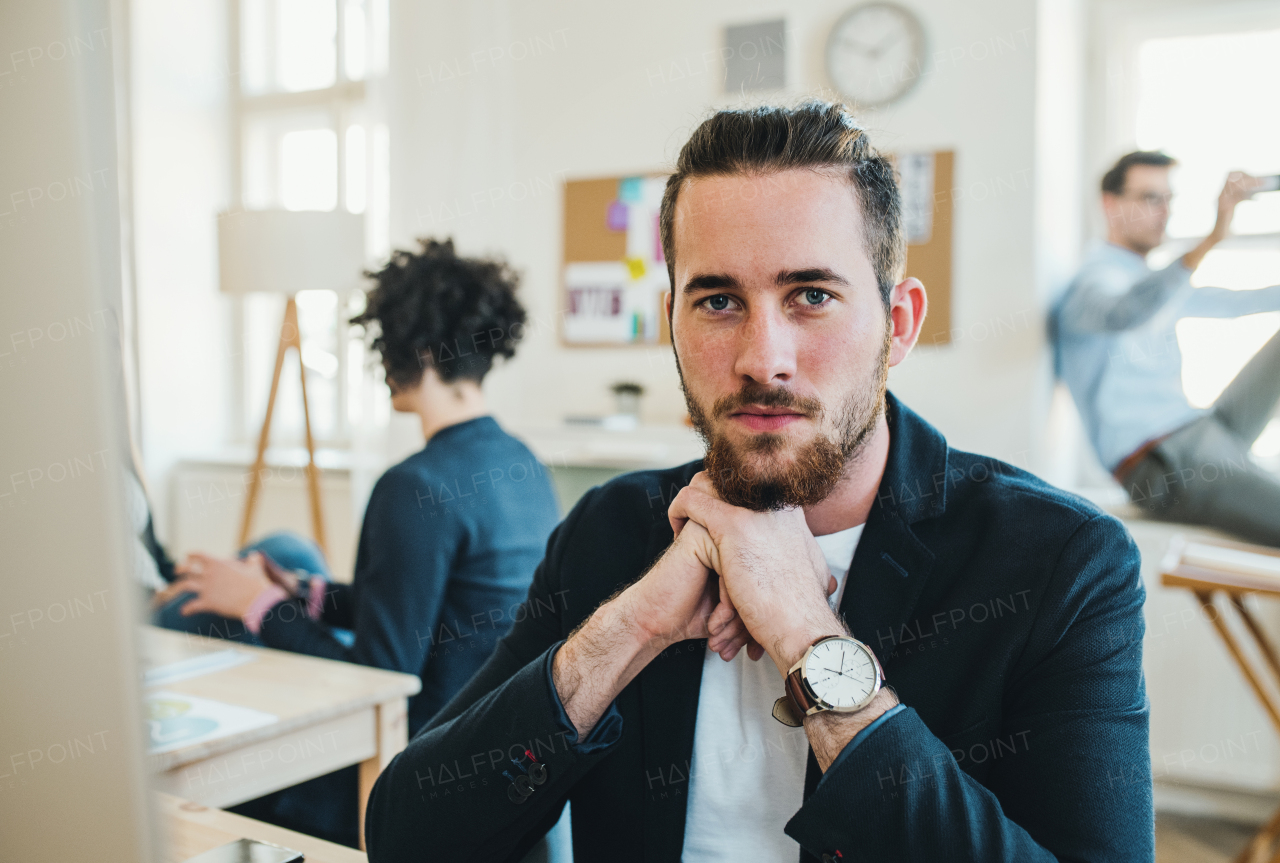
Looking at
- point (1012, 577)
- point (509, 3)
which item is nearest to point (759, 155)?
point (1012, 577)

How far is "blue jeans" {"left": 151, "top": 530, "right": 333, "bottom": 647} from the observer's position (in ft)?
7.07

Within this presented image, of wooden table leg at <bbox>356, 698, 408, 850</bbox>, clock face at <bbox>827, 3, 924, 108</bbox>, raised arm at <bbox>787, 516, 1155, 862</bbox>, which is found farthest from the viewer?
clock face at <bbox>827, 3, 924, 108</bbox>

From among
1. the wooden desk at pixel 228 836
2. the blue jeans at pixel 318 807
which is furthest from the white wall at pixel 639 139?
the wooden desk at pixel 228 836

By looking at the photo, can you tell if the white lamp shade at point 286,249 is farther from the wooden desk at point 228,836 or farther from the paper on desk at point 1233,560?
the paper on desk at point 1233,560

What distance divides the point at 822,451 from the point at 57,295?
33.9 inches

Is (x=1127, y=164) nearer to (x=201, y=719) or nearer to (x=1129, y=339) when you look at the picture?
(x=1129, y=339)

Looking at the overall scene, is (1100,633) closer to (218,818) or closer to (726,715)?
(726,715)

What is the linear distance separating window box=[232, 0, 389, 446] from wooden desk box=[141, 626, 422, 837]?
262 centimetres

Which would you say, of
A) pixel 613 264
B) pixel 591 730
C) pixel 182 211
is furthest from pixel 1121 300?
pixel 182 211

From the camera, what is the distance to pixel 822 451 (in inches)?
41.1

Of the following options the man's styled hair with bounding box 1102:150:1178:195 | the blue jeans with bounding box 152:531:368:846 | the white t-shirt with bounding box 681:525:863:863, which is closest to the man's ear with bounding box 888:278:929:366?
the white t-shirt with bounding box 681:525:863:863

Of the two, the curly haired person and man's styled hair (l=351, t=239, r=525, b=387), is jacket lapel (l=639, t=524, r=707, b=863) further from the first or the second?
man's styled hair (l=351, t=239, r=525, b=387)

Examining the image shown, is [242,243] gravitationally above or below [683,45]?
below

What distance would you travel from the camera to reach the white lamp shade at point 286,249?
3482mm
